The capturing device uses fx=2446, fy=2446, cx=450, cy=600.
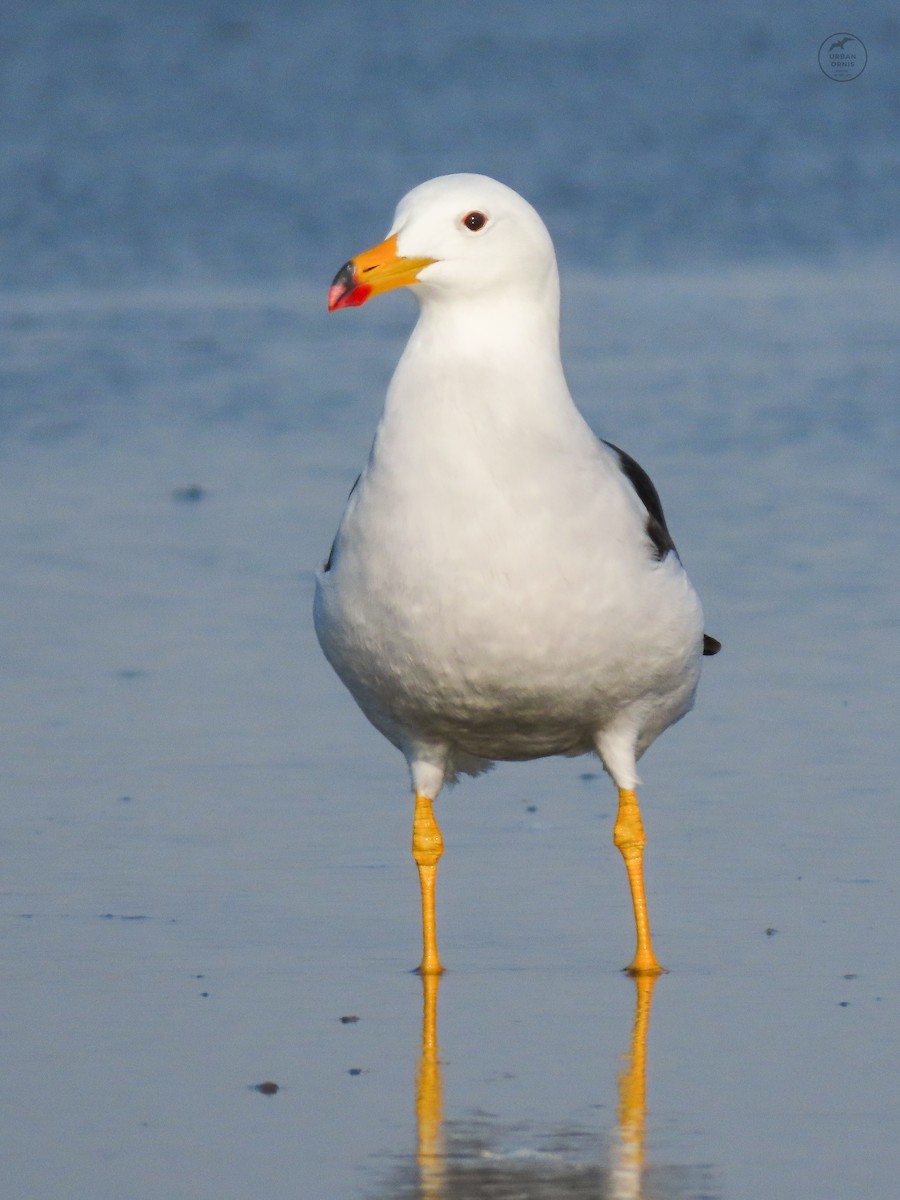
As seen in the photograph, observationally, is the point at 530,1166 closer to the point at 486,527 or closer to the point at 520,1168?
the point at 520,1168

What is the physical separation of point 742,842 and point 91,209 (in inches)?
517

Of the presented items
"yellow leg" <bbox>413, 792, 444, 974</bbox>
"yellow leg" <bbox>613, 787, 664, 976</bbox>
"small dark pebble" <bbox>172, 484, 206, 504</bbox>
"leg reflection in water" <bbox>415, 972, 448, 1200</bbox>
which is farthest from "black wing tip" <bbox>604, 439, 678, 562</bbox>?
"small dark pebble" <bbox>172, 484, 206, 504</bbox>

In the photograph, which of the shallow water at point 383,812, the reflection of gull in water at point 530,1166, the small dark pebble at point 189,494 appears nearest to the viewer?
the reflection of gull in water at point 530,1166

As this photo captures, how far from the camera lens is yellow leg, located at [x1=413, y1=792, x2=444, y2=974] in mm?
5875

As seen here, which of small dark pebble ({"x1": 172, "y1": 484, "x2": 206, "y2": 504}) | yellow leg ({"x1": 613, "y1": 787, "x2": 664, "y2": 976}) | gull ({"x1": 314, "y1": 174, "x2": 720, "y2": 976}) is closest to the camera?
gull ({"x1": 314, "y1": 174, "x2": 720, "y2": 976})

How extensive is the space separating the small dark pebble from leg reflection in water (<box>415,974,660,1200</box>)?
5.76 metres

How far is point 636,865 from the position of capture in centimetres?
599

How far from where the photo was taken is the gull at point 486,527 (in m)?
5.44

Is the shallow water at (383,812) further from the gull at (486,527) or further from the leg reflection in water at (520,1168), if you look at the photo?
the gull at (486,527)

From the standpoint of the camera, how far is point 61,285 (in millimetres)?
16016

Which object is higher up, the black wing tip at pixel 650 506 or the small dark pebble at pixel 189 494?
the black wing tip at pixel 650 506

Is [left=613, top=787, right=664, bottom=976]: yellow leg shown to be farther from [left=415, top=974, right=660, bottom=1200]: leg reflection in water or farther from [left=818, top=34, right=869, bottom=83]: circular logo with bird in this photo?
[left=818, top=34, right=869, bottom=83]: circular logo with bird

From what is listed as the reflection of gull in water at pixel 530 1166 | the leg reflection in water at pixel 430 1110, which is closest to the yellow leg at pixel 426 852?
the leg reflection in water at pixel 430 1110

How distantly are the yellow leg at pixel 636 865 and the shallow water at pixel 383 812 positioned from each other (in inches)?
2.7
